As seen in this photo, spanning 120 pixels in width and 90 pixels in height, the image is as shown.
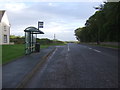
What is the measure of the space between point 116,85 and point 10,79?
3913mm

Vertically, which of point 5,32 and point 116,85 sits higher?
point 5,32

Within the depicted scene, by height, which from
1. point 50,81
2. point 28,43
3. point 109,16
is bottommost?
point 50,81

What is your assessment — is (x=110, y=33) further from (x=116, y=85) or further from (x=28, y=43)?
(x=116, y=85)

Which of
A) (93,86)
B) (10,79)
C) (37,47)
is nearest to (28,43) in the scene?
(37,47)

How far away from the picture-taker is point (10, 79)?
681 centimetres

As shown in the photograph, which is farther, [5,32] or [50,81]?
[5,32]

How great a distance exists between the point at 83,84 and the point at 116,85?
1156mm

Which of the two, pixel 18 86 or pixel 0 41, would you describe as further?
pixel 0 41

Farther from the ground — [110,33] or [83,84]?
[110,33]

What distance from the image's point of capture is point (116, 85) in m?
6.32

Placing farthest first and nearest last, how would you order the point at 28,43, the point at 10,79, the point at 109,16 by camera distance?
the point at 109,16, the point at 28,43, the point at 10,79

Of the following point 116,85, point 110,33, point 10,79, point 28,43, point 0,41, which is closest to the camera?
point 116,85

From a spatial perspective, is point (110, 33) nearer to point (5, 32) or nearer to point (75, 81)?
point (5, 32)

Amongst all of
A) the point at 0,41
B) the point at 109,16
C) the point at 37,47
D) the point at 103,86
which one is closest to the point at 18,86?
the point at 103,86
